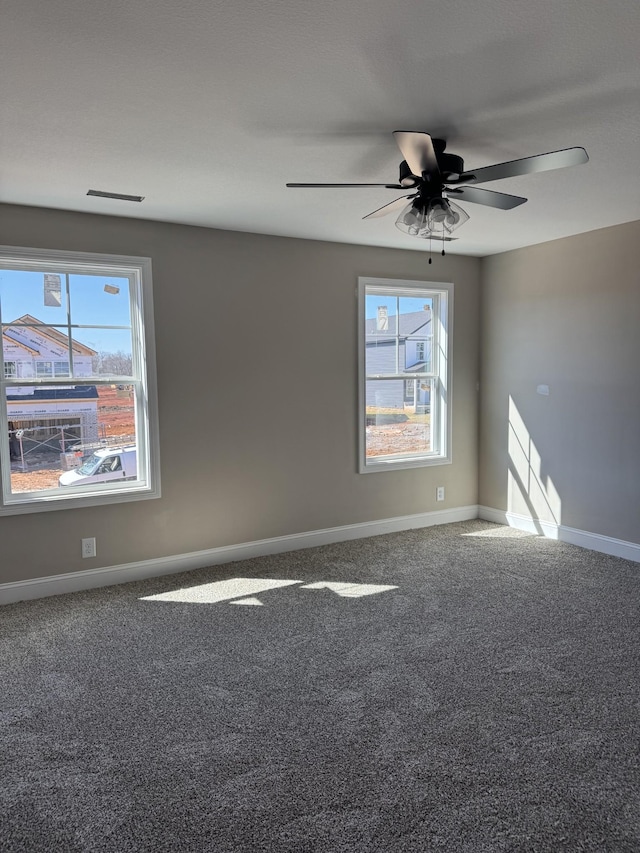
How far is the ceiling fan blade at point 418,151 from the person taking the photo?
2.21 m

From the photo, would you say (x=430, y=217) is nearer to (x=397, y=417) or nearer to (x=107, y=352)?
(x=107, y=352)

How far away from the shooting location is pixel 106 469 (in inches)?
164

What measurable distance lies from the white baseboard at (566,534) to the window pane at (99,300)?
376 centimetres

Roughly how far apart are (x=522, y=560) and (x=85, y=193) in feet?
13.0

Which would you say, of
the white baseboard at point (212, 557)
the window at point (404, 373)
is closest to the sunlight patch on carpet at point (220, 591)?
the white baseboard at point (212, 557)

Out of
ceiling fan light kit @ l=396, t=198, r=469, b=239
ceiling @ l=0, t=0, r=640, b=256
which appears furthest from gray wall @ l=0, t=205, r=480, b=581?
ceiling fan light kit @ l=396, t=198, r=469, b=239

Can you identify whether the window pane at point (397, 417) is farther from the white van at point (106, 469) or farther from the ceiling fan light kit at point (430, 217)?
the ceiling fan light kit at point (430, 217)

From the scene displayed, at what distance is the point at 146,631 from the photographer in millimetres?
3361

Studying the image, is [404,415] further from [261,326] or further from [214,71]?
[214,71]

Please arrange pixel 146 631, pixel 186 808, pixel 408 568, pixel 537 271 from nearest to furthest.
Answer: pixel 186 808, pixel 146 631, pixel 408 568, pixel 537 271

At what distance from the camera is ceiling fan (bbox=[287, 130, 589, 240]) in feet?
7.45

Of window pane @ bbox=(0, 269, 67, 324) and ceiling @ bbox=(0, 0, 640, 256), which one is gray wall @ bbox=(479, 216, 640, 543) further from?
window pane @ bbox=(0, 269, 67, 324)

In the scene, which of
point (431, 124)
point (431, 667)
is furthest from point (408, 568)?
point (431, 124)

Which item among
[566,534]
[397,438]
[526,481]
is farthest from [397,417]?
[566,534]
